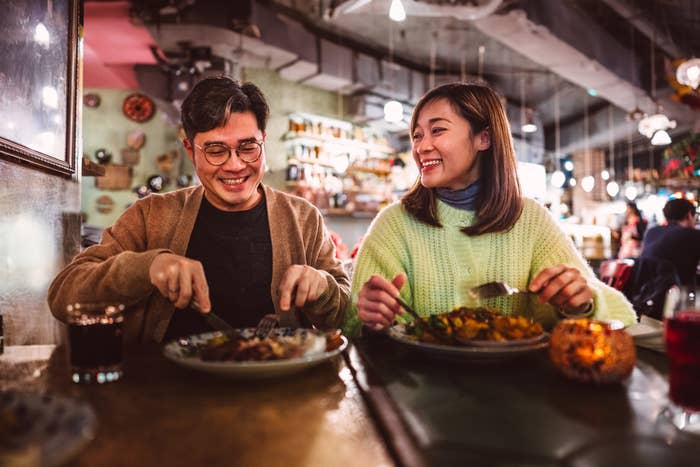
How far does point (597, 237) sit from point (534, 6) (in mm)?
3656

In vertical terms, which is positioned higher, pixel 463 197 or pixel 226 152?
pixel 226 152

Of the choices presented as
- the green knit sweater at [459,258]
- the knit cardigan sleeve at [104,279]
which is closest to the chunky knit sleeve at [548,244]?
the green knit sweater at [459,258]

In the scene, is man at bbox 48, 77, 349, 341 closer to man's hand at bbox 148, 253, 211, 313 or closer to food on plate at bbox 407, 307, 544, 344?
man's hand at bbox 148, 253, 211, 313

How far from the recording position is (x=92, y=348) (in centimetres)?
99

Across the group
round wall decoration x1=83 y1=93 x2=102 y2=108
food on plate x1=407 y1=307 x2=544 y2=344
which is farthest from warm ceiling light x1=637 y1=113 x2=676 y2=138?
round wall decoration x1=83 y1=93 x2=102 y2=108

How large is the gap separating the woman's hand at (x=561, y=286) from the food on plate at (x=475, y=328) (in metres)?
0.12

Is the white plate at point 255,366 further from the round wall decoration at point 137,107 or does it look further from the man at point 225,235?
the round wall decoration at point 137,107

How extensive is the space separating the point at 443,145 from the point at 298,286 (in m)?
0.85

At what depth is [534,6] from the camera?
18.7 ft

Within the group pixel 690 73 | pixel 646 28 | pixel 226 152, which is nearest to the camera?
pixel 226 152

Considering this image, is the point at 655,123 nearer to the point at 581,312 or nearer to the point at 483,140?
the point at 483,140

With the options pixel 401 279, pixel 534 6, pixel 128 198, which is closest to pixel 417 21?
pixel 534 6

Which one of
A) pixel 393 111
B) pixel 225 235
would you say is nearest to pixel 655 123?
pixel 393 111

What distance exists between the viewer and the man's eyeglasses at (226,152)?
1.71 metres
